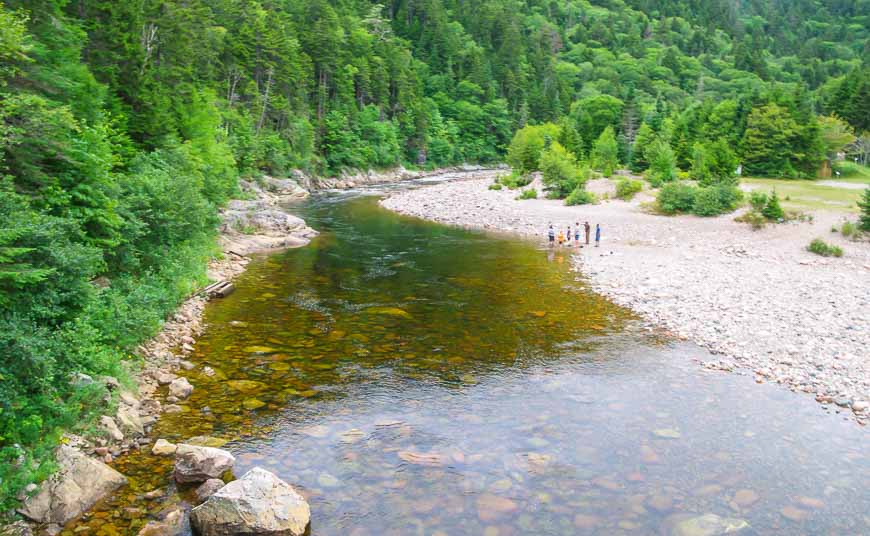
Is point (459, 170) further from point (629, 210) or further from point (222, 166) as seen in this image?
point (222, 166)

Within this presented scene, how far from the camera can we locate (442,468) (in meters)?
10.4

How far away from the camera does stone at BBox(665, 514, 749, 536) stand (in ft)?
28.6

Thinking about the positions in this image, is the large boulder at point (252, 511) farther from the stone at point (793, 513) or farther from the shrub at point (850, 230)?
the shrub at point (850, 230)

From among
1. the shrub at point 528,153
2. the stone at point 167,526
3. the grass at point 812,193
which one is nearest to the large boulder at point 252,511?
the stone at point 167,526

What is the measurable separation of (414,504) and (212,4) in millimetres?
62887

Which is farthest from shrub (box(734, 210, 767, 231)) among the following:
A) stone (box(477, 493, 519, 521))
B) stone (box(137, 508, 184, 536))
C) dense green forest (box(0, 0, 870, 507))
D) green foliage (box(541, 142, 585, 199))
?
stone (box(137, 508, 184, 536))

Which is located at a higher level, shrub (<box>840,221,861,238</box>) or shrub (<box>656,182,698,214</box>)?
shrub (<box>656,182,698,214</box>)

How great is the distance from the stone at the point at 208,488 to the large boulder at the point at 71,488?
1.34m

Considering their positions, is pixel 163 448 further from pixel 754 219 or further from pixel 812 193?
pixel 812 193

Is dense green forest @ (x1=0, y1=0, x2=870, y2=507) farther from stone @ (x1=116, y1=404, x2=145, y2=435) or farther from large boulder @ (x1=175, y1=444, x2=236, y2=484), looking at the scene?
large boulder @ (x1=175, y1=444, x2=236, y2=484)

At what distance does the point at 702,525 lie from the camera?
29.2 feet

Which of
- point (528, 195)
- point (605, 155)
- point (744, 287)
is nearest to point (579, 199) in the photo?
point (528, 195)

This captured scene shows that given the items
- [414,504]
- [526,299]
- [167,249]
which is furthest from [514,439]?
[167,249]

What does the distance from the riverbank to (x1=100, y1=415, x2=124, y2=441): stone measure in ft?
Result: 45.4
